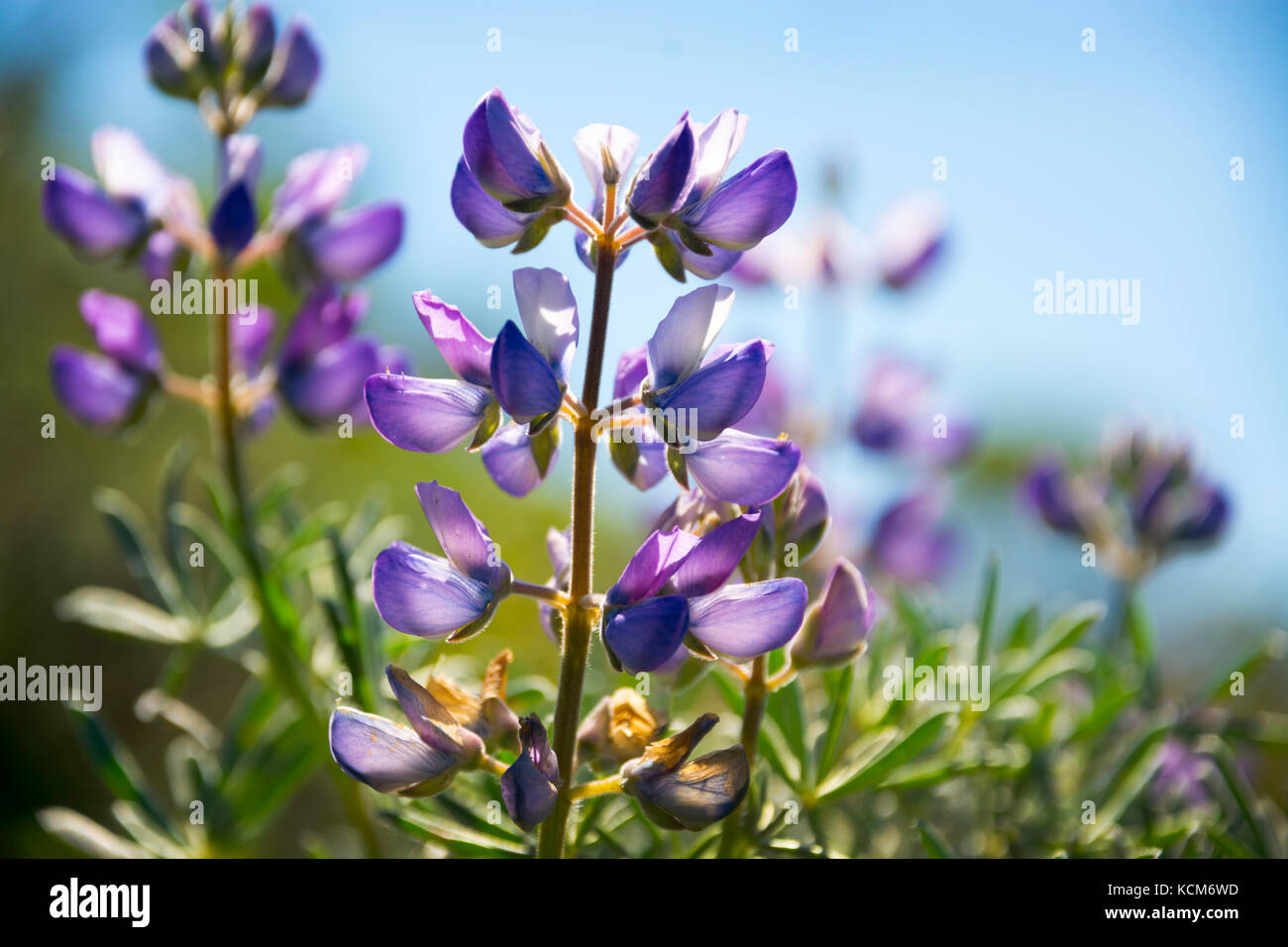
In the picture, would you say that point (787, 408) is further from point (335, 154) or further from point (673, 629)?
point (673, 629)

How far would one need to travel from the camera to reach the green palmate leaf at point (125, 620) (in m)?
0.97

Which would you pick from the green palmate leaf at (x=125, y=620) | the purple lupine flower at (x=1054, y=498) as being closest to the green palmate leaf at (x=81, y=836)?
the green palmate leaf at (x=125, y=620)

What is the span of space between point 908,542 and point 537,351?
0.96 meters

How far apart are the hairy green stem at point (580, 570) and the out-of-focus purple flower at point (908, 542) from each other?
900mm

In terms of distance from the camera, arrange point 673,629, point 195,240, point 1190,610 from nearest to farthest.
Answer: point 673,629 → point 195,240 → point 1190,610

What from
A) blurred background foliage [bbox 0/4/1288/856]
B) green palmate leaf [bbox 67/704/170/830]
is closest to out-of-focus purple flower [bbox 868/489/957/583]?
blurred background foliage [bbox 0/4/1288/856]

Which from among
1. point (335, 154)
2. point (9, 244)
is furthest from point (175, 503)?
point (9, 244)

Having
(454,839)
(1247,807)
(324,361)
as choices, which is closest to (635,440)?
(454,839)

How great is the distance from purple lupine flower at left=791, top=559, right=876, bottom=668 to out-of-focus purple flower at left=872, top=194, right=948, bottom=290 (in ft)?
3.61

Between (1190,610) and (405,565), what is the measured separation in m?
1.93

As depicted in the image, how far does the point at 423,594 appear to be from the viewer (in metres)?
0.58

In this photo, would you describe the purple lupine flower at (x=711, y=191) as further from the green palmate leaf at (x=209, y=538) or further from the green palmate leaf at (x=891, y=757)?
the green palmate leaf at (x=209, y=538)

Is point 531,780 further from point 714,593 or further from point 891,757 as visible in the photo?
point 891,757
